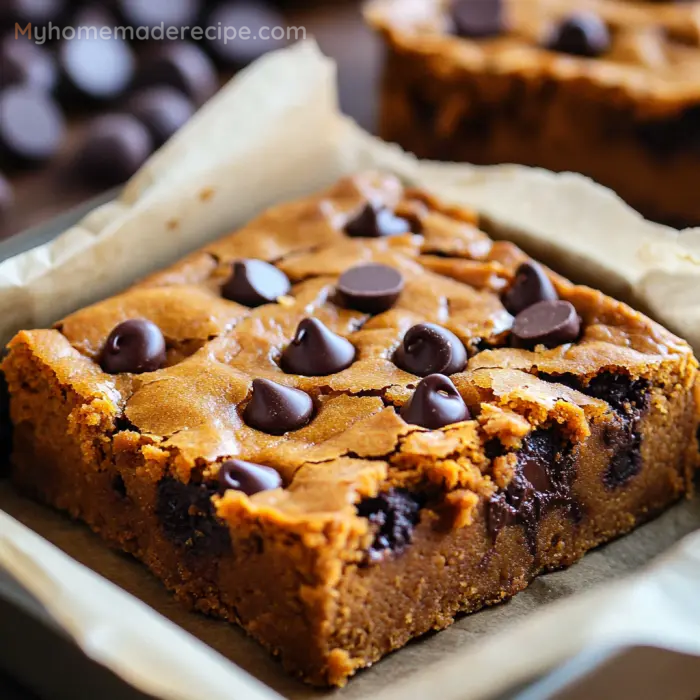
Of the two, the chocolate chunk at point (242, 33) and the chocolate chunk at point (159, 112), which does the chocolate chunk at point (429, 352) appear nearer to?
the chocolate chunk at point (159, 112)

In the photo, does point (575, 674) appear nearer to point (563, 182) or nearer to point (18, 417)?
point (18, 417)

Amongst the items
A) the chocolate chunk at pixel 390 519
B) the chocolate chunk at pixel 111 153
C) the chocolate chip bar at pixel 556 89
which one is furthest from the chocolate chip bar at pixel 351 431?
the chocolate chunk at pixel 111 153

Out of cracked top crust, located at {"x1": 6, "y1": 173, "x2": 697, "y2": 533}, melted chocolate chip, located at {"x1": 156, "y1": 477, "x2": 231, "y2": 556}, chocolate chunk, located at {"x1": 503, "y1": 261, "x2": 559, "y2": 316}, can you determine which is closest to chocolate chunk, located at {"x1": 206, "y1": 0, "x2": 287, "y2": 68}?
cracked top crust, located at {"x1": 6, "y1": 173, "x2": 697, "y2": 533}

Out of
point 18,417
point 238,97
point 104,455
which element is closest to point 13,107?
point 238,97

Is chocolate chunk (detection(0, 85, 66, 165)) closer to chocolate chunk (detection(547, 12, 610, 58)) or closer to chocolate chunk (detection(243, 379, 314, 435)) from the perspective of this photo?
chocolate chunk (detection(547, 12, 610, 58))

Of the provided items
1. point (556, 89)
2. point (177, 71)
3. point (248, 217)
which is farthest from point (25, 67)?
point (556, 89)
